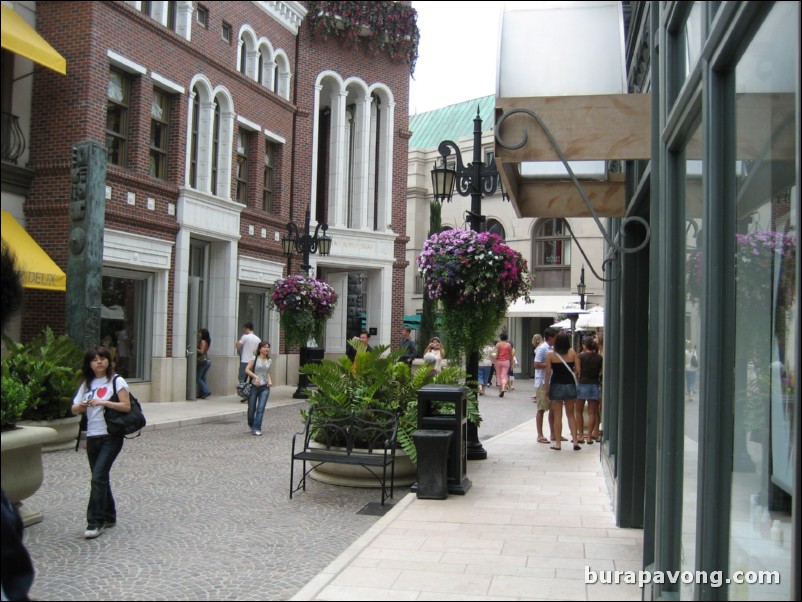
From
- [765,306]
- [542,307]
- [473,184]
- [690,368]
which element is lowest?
[690,368]

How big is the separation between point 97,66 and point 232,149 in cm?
568

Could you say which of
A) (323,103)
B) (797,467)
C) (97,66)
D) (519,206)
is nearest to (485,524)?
(519,206)

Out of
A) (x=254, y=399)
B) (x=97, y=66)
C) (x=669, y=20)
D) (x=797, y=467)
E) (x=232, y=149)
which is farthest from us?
(x=232, y=149)

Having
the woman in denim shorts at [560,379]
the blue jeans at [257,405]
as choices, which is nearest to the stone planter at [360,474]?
the woman in denim shorts at [560,379]

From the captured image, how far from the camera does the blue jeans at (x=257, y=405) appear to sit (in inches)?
533

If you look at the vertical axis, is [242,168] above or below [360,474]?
above

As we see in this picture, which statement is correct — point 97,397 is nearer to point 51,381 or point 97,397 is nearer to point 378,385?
point 378,385

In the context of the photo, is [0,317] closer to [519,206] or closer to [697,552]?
[697,552]

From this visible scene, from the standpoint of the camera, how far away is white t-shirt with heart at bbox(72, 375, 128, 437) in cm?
668

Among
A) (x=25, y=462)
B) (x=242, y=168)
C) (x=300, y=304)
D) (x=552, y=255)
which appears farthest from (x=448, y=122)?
(x=25, y=462)

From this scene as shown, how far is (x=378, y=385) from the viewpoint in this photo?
371 inches

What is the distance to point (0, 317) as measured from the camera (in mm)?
2480

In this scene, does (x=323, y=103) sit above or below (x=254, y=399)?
above
